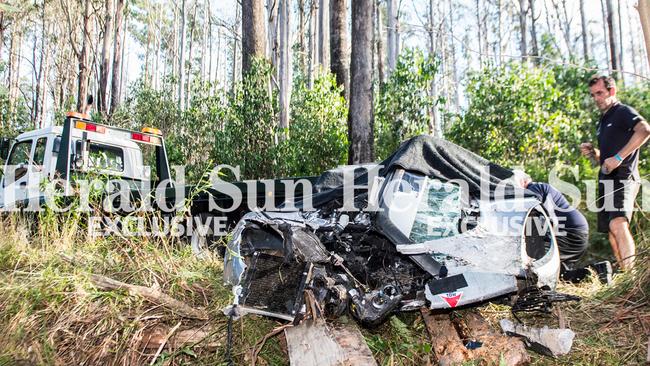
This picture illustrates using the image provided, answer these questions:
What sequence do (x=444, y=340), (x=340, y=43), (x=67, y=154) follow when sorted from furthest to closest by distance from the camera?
(x=340, y=43), (x=67, y=154), (x=444, y=340)

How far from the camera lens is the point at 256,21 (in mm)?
11633

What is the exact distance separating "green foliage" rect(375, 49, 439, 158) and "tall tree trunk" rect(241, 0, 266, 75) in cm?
295

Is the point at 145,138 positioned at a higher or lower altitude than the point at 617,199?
higher

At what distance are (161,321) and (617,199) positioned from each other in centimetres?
418

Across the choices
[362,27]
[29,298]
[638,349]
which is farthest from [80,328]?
[362,27]

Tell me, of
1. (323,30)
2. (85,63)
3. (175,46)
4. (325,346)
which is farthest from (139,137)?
(175,46)

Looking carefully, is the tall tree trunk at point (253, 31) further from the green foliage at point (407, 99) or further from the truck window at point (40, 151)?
the truck window at point (40, 151)

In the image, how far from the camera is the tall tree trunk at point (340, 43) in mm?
11992

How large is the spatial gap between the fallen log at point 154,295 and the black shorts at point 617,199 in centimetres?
376

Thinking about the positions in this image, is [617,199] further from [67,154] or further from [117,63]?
[117,63]

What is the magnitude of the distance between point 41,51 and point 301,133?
33.4 m

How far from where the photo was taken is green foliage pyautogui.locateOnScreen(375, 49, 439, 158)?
10047 millimetres

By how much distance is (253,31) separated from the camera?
37.8 feet

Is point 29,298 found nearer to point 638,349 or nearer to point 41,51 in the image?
point 638,349
